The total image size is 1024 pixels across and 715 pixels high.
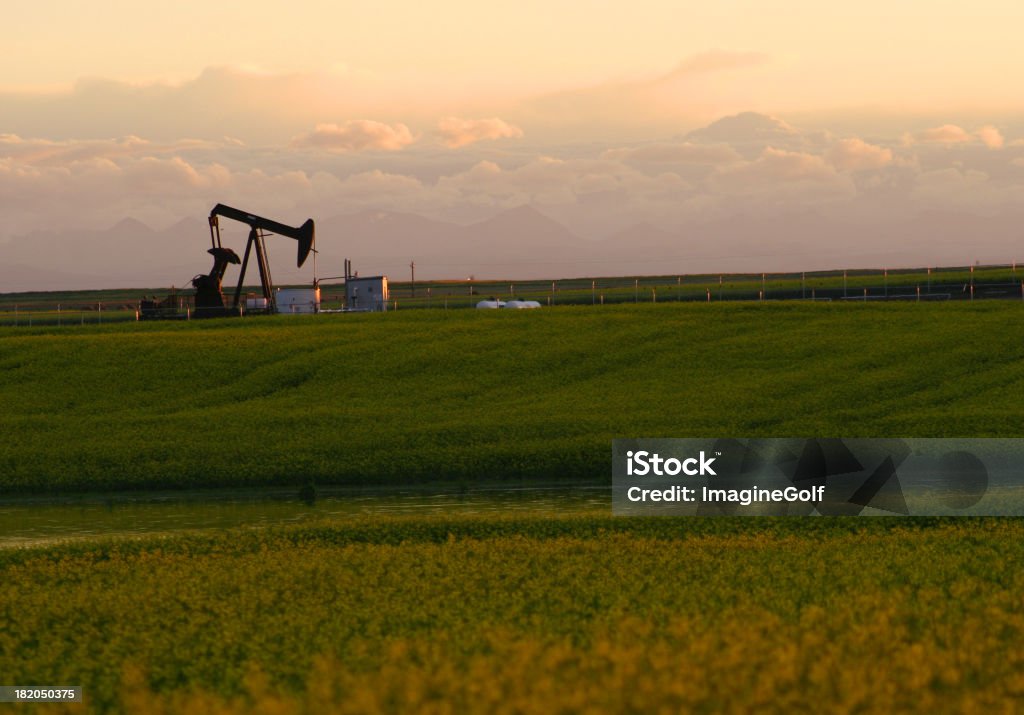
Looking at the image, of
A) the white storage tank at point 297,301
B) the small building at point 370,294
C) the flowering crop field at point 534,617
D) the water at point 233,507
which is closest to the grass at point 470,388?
the water at point 233,507

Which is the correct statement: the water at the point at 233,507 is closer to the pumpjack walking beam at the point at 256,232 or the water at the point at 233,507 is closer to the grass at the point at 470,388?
the grass at the point at 470,388

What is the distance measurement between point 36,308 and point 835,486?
585ft

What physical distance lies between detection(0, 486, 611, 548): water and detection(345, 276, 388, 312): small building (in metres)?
53.2

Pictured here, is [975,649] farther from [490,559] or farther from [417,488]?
[417,488]

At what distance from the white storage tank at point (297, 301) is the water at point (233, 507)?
1979 inches

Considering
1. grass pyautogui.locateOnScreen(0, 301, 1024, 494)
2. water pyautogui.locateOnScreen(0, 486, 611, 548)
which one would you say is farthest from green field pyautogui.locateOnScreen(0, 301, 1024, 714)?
water pyautogui.locateOnScreen(0, 486, 611, 548)

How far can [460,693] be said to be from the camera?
12.1 metres

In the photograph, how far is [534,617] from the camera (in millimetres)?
17109

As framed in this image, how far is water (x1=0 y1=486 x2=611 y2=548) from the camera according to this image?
33281 millimetres

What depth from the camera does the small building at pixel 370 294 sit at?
301ft

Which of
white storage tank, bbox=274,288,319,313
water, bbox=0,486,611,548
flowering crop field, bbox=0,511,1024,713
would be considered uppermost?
white storage tank, bbox=274,288,319,313

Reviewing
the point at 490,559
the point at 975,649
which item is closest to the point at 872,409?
the point at 490,559

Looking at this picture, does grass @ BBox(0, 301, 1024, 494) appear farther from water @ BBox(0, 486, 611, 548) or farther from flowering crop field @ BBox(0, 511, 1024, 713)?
flowering crop field @ BBox(0, 511, 1024, 713)

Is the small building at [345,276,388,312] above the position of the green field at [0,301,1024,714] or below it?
above
